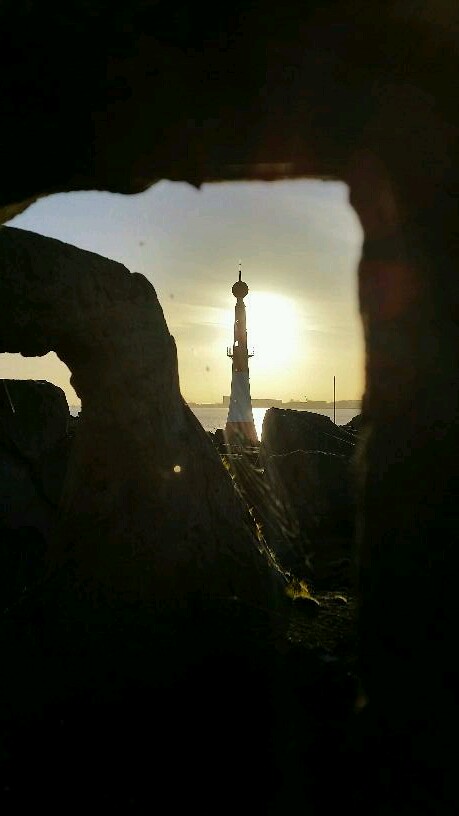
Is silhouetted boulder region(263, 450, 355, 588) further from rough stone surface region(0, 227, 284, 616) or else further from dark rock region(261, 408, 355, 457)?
rough stone surface region(0, 227, 284, 616)

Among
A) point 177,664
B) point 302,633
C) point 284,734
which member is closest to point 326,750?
point 284,734

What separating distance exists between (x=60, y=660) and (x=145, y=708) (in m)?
0.87

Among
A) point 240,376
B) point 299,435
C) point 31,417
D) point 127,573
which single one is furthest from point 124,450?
point 240,376

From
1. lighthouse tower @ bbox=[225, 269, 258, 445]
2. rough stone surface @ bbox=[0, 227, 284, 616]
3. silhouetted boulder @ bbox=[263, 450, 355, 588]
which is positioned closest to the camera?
rough stone surface @ bbox=[0, 227, 284, 616]

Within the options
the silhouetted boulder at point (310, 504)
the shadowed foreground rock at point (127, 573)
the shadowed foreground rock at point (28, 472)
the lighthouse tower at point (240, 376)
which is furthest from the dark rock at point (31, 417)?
the lighthouse tower at point (240, 376)

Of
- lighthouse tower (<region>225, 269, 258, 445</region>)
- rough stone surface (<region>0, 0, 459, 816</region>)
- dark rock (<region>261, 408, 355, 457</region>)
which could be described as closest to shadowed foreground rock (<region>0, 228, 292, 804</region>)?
rough stone surface (<region>0, 0, 459, 816</region>)

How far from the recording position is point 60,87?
2.52 metres

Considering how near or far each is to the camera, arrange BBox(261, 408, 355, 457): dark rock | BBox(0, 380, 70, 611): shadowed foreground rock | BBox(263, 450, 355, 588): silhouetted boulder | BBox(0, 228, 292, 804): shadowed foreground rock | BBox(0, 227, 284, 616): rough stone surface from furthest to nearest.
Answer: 1. BBox(261, 408, 355, 457): dark rock
2. BBox(263, 450, 355, 588): silhouetted boulder
3. BBox(0, 380, 70, 611): shadowed foreground rock
4. BBox(0, 227, 284, 616): rough stone surface
5. BBox(0, 228, 292, 804): shadowed foreground rock

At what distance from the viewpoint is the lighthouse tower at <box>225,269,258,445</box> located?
33062 mm

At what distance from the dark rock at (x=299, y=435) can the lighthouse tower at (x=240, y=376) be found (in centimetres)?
2348

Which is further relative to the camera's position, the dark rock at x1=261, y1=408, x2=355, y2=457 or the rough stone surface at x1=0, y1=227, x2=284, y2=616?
the dark rock at x1=261, y1=408, x2=355, y2=457

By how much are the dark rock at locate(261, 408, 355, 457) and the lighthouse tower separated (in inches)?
925

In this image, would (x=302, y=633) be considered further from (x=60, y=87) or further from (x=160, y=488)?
(x=60, y=87)

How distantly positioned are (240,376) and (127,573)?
29.9 metres
